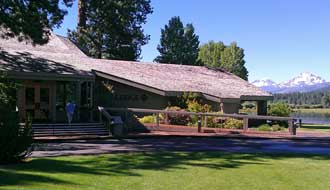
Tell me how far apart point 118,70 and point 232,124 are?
32.4 ft

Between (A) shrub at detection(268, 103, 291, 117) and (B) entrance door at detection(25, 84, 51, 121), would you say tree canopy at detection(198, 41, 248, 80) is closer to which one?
(A) shrub at detection(268, 103, 291, 117)

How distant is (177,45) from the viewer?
6888 cm

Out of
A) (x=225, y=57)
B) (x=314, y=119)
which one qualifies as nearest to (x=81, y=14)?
(x=314, y=119)

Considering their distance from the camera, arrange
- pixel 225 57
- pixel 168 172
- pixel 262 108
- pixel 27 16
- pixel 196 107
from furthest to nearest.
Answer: pixel 225 57 < pixel 262 108 < pixel 196 107 < pixel 27 16 < pixel 168 172

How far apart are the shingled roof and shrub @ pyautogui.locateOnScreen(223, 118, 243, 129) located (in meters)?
2.98

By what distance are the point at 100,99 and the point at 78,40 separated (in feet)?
77.5

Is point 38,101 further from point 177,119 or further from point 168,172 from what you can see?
point 168,172

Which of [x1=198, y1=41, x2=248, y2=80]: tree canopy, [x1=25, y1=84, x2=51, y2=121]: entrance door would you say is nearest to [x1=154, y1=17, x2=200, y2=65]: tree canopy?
[x1=198, y1=41, x2=248, y2=80]: tree canopy

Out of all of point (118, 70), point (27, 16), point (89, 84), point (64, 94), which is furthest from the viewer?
point (118, 70)

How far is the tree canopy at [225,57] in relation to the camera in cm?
9419

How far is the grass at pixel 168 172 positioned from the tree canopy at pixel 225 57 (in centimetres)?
7529

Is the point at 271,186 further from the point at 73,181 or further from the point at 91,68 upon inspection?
the point at 91,68

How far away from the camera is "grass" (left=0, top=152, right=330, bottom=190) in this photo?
10867 mm

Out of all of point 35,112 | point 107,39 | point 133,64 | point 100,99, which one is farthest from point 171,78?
point 107,39
